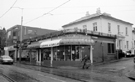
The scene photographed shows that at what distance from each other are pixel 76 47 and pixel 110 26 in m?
11.2

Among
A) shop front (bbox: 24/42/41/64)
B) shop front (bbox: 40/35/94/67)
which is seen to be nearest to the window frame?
shop front (bbox: 40/35/94/67)

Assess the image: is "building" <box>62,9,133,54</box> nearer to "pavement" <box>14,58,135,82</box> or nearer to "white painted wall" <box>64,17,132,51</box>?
"white painted wall" <box>64,17,132,51</box>

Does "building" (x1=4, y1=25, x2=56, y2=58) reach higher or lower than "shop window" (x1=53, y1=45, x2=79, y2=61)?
higher

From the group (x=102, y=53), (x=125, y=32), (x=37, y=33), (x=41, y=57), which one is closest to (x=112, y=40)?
(x=102, y=53)

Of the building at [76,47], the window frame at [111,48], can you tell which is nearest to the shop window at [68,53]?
the building at [76,47]

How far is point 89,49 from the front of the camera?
73.5 feet

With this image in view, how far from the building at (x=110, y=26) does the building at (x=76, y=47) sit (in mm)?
3217

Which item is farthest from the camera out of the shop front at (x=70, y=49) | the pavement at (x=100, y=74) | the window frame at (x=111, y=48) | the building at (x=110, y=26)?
the building at (x=110, y=26)

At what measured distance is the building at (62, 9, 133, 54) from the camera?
27844 mm

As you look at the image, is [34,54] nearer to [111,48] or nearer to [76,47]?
[76,47]

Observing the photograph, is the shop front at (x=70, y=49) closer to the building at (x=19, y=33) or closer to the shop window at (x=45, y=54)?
the shop window at (x=45, y=54)

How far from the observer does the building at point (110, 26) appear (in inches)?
1096

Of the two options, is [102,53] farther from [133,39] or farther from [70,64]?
[133,39]

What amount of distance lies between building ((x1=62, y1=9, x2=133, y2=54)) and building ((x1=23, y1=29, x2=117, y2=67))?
322 centimetres
